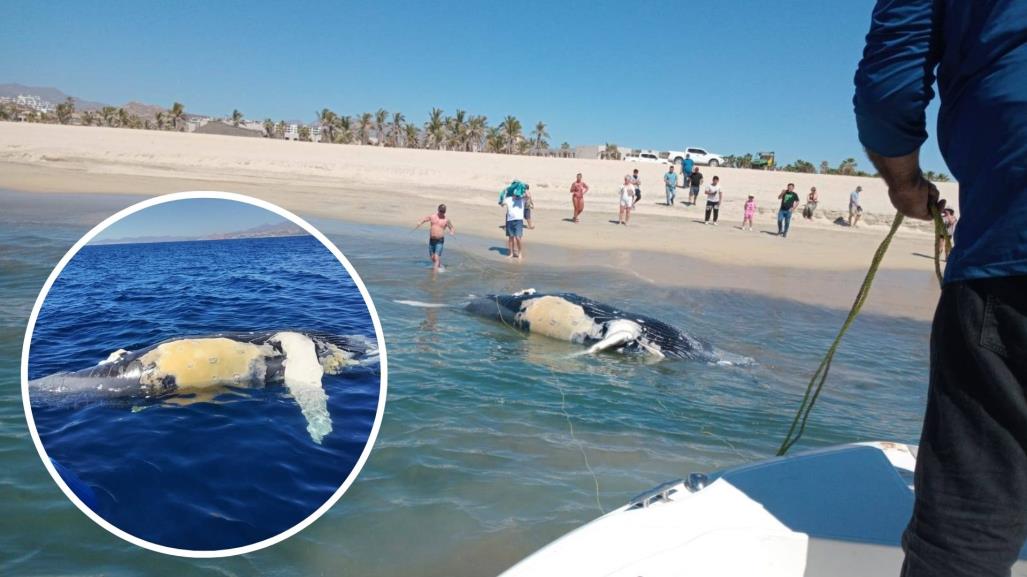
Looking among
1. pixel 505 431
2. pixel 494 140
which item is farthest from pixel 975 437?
pixel 494 140

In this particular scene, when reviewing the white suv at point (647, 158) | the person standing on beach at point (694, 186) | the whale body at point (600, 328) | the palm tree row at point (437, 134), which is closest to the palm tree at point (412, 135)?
the palm tree row at point (437, 134)

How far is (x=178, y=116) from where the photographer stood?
83500 mm

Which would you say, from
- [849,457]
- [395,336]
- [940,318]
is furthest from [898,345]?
[940,318]

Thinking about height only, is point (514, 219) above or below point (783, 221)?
below

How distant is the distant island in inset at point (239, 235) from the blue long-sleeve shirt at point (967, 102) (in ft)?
5.94

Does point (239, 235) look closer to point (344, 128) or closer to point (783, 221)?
point (783, 221)

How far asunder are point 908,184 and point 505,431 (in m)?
4.95

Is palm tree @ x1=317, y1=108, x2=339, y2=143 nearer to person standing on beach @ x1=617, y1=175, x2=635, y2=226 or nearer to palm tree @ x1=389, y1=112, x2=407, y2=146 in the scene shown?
palm tree @ x1=389, y1=112, x2=407, y2=146

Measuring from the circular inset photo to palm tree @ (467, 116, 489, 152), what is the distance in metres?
86.7

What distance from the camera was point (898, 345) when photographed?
42.5 feet

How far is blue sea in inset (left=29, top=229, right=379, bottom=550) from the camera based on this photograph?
6.98 ft

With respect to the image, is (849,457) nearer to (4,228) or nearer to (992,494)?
(992,494)

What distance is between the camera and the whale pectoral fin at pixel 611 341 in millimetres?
9867

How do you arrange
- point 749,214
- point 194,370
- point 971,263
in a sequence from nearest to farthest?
point 971,263, point 194,370, point 749,214
